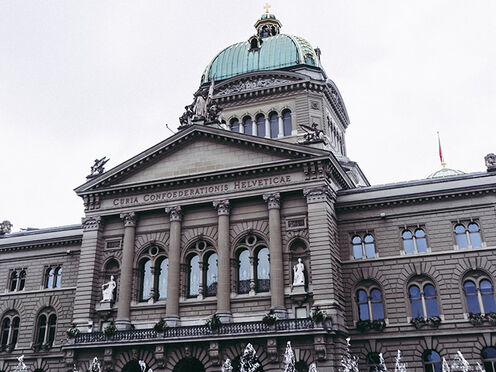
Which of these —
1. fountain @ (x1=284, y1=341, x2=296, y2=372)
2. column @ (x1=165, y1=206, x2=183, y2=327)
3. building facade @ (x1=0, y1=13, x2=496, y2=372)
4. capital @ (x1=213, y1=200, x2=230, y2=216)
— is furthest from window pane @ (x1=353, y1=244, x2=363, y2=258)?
column @ (x1=165, y1=206, x2=183, y2=327)

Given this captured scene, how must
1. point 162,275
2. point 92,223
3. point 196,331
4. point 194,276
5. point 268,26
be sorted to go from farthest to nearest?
1. point 268,26
2. point 92,223
3. point 162,275
4. point 194,276
5. point 196,331

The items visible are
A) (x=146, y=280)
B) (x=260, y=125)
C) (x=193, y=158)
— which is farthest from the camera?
(x=260, y=125)

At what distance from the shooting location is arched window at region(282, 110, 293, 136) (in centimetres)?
4816

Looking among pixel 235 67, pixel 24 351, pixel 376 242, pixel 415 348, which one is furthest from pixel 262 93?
pixel 24 351

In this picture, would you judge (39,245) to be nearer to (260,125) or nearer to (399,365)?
(260,125)

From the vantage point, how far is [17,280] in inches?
1762

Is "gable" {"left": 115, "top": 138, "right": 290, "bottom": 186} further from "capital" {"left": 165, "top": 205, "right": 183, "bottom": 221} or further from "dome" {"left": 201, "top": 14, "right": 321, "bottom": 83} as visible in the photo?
"dome" {"left": 201, "top": 14, "right": 321, "bottom": 83}

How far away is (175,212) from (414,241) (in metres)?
16.6

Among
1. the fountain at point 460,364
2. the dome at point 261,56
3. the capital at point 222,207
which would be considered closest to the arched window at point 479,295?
the fountain at point 460,364

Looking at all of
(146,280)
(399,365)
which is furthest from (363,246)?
(146,280)

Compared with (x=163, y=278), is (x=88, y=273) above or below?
above

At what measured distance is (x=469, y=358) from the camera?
31.4 metres

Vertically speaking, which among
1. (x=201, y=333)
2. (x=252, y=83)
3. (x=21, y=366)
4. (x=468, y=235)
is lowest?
(x=21, y=366)

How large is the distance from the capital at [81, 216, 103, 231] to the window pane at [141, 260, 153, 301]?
15.0 ft
